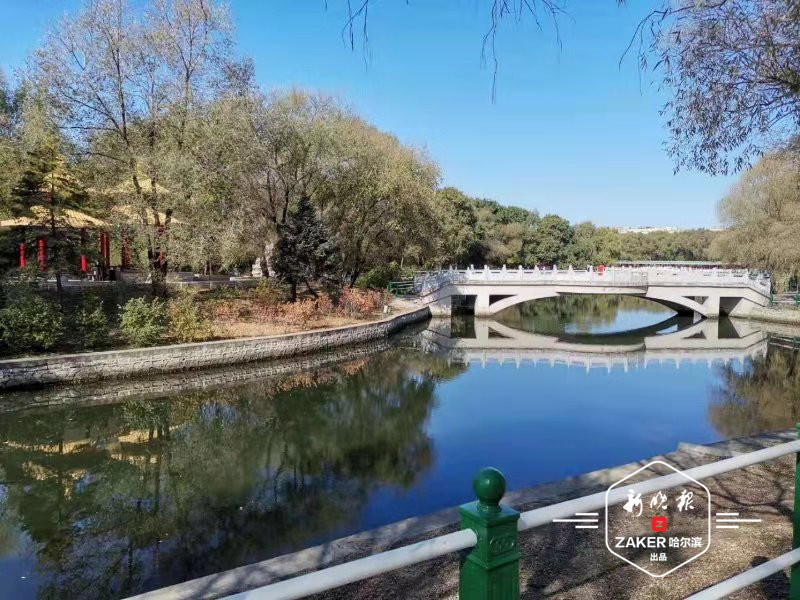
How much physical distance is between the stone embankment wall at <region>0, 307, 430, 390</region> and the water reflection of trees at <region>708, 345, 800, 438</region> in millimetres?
11150

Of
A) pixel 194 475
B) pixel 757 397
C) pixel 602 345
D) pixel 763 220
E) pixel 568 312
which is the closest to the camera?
pixel 194 475

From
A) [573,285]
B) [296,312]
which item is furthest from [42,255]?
[573,285]

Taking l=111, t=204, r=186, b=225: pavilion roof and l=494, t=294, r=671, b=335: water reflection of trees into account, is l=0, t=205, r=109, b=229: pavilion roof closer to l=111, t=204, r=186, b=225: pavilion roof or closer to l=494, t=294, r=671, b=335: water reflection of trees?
l=111, t=204, r=186, b=225: pavilion roof

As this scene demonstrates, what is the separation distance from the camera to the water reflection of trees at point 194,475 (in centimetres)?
594

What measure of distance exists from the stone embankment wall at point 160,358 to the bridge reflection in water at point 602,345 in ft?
16.1

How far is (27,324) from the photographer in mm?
12891

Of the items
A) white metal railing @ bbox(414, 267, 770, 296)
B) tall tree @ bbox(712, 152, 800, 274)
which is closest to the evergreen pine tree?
white metal railing @ bbox(414, 267, 770, 296)

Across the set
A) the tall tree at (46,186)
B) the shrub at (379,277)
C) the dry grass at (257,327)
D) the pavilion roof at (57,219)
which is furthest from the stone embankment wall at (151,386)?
the shrub at (379,277)

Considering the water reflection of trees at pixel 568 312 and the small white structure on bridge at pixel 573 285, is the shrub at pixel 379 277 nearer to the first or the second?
the small white structure on bridge at pixel 573 285

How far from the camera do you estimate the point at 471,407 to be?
12852 mm

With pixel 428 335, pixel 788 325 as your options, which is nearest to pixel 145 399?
pixel 428 335

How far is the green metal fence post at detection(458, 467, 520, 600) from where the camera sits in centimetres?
147

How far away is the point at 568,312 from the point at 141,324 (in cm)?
3090

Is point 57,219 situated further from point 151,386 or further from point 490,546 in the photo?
point 490,546
